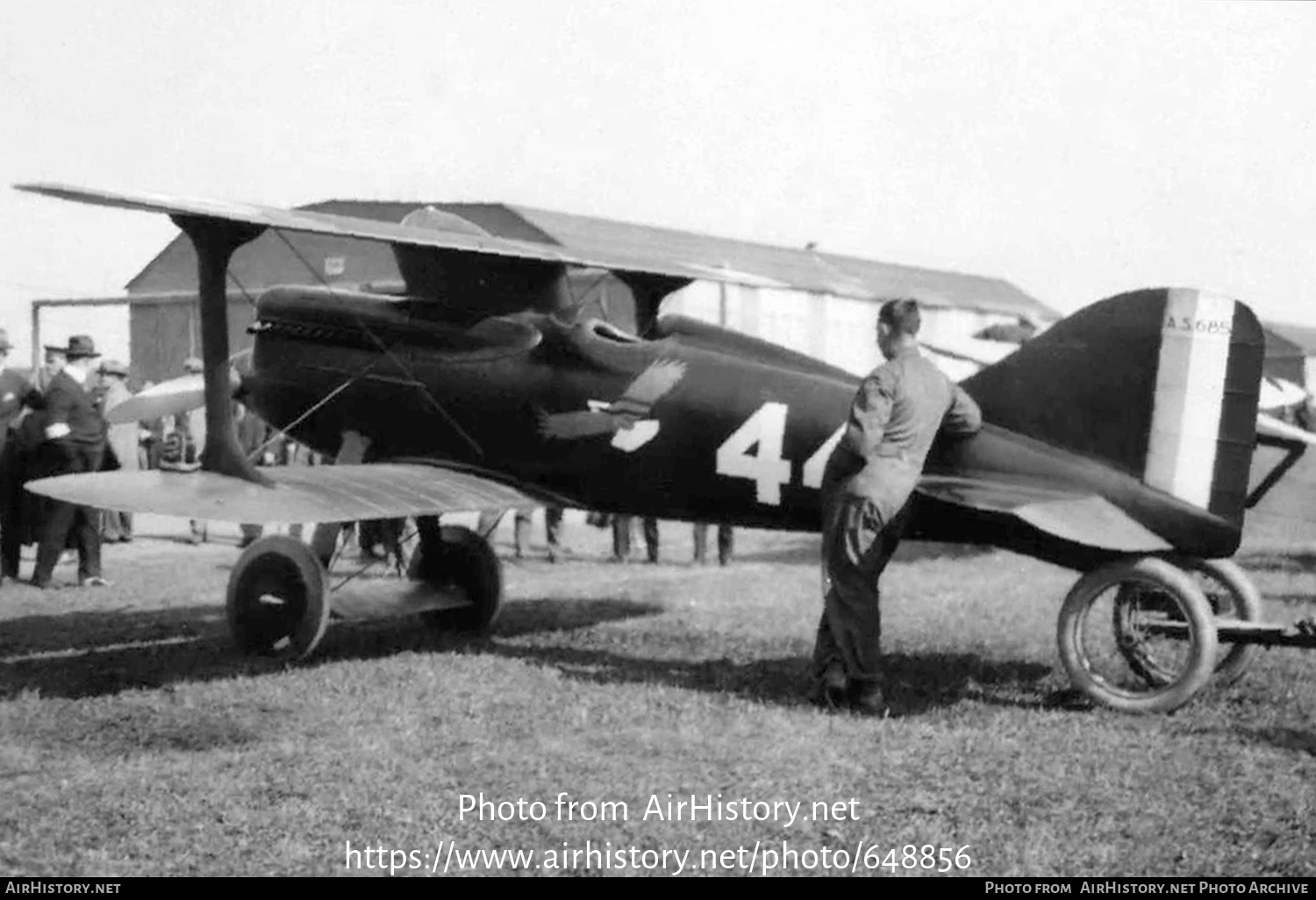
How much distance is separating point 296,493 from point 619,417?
1.88 meters

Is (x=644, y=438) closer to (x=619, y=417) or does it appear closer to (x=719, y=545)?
(x=619, y=417)

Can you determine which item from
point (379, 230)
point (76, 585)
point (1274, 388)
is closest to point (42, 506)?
point (76, 585)

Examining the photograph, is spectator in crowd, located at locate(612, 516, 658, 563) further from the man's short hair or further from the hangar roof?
the hangar roof

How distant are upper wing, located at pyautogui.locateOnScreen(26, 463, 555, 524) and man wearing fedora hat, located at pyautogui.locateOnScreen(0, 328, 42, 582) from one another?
4760 mm

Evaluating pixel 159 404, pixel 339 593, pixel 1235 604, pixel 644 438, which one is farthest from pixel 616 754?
pixel 159 404

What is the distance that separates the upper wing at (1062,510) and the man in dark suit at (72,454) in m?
8.10

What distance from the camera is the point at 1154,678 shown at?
265 inches

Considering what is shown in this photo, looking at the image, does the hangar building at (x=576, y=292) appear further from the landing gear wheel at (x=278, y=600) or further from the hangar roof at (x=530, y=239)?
the landing gear wheel at (x=278, y=600)

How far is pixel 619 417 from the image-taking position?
8.10 metres

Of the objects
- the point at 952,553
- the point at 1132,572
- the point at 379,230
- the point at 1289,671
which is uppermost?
A: the point at 379,230

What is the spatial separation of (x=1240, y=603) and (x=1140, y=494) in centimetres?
111

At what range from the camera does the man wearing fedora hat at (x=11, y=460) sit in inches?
475

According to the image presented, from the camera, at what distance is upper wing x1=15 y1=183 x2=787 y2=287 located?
6.72 metres

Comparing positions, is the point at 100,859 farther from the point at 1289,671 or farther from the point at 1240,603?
the point at 1289,671
